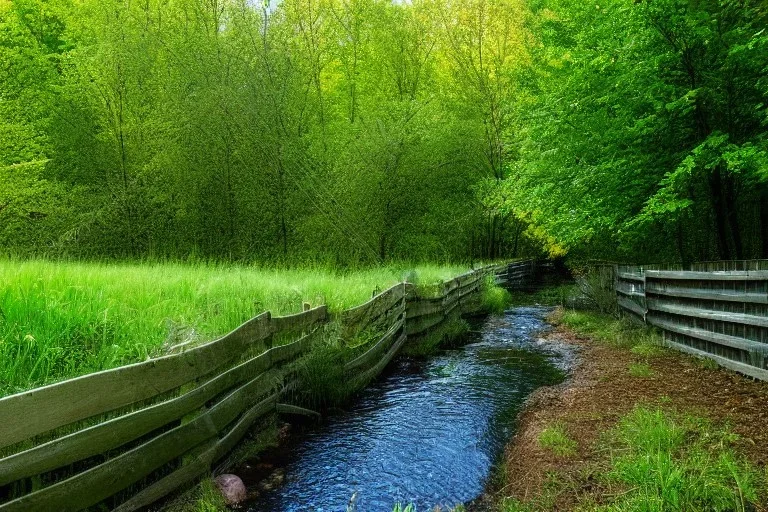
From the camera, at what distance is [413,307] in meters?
9.55

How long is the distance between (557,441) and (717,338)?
3.18 m

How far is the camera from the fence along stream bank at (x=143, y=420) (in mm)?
2301

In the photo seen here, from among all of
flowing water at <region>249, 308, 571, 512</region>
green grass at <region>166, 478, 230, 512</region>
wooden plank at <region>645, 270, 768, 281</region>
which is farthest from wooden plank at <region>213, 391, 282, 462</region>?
wooden plank at <region>645, 270, 768, 281</region>

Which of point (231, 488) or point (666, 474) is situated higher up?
point (666, 474)

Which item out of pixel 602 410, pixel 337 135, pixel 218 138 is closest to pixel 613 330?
pixel 602 410

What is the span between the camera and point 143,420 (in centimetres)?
292

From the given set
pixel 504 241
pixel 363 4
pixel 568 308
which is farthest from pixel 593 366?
pixel 504 241

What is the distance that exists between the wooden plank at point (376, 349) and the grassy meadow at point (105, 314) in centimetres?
79

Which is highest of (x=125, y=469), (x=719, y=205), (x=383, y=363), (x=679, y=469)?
(x=719, y=205)

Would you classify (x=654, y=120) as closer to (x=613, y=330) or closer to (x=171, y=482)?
(x=613, y=330)

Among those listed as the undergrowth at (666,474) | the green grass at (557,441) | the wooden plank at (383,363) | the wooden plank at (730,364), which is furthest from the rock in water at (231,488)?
the wooden plank at (730,364)

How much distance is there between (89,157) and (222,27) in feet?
17.9

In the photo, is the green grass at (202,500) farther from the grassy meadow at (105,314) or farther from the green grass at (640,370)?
the green grass at (640,370)

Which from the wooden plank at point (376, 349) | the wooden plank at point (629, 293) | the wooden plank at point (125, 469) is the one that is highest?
the wooden plank at point (125, 469)
